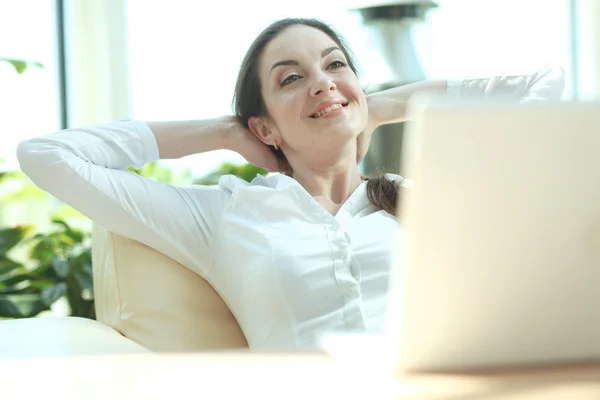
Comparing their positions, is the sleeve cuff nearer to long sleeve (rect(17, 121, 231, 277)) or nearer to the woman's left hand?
long sleeve (rect(17, 121, 231, 277))

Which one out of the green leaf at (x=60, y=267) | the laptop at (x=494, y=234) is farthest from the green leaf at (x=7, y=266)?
the laptop at (x=494, y=234)

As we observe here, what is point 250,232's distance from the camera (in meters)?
1.67

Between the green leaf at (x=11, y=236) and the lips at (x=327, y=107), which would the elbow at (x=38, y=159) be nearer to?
the lips at (x=327, y=107)

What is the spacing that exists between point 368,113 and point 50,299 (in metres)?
1.61

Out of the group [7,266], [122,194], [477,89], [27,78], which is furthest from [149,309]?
[27,78]

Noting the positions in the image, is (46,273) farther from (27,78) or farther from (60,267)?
(27,78)

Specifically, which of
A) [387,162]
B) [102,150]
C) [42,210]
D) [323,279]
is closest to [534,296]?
[323,279]

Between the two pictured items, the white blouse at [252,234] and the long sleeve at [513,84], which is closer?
the white blouse at [252,234]

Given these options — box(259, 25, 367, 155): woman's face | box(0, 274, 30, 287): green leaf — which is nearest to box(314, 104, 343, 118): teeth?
box(259, 25, 367, 155): woman's face

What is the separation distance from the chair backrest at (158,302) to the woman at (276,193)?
0.03 meters

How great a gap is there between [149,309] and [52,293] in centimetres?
154

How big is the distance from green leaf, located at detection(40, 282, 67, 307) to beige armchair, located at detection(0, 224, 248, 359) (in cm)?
137

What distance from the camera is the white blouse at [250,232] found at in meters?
1.59

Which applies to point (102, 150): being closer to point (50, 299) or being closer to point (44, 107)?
point (50, 299)
